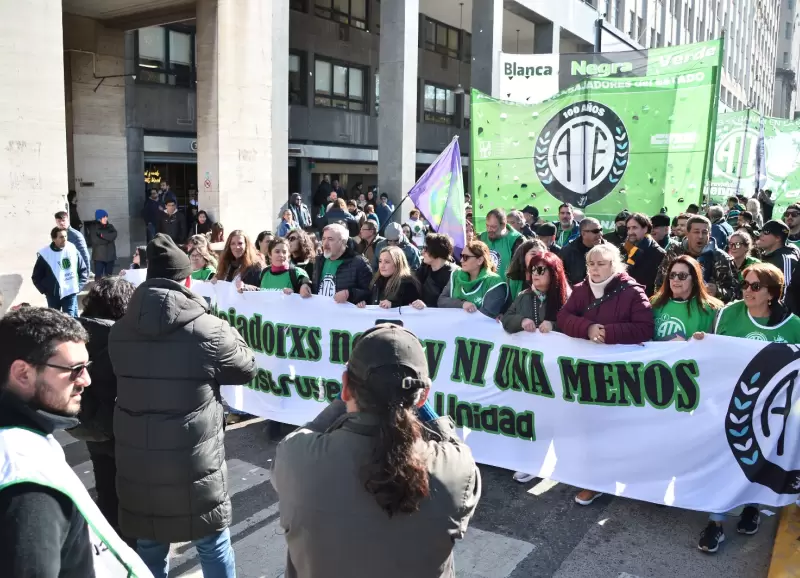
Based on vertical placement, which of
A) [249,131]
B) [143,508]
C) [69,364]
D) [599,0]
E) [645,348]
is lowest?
[143,508]

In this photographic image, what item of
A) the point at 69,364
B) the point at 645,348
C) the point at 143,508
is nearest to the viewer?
the point at 69,364

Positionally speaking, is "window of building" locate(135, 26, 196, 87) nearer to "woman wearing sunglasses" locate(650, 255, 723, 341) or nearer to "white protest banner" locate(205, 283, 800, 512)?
"white protest banner" locate(205, 283, 800, 512)

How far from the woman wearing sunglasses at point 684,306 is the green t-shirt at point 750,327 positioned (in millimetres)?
123

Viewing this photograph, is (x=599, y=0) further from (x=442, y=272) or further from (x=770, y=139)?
(x=442, y=272)

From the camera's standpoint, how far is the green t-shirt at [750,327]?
4.75 metres

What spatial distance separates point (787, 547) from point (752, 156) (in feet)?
47.8

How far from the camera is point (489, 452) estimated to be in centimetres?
541

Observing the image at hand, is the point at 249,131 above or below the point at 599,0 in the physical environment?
below

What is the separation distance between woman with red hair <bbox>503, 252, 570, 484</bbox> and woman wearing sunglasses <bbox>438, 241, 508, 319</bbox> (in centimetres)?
35

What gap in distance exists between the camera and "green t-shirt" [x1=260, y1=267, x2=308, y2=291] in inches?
266

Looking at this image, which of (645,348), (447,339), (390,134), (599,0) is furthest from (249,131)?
(599,0)

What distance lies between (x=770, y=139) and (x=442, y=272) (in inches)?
512

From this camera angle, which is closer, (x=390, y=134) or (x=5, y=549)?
(x=5, y=549)

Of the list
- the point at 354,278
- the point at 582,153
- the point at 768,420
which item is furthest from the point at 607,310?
the point at 582,153
